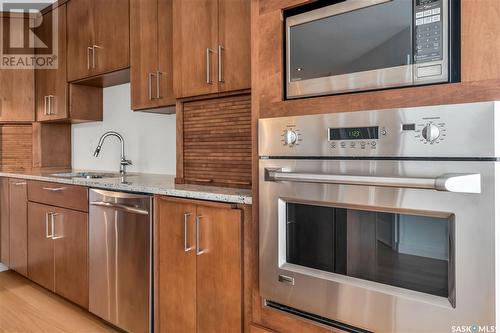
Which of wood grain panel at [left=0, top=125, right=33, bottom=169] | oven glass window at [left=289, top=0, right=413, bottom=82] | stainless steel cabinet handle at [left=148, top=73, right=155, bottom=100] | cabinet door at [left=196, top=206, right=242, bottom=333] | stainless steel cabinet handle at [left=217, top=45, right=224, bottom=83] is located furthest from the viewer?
wood grain panel at [left=0, top=125, right=33, bottom=169]

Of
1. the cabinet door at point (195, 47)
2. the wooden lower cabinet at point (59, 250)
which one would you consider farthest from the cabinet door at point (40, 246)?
the cabinet door at point (195, 47)

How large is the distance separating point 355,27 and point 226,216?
882 mm

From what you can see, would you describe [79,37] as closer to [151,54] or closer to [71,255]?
[151,54]

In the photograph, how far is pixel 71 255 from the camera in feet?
8.03

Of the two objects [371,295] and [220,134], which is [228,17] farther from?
[371,295]

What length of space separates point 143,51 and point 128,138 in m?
0.97

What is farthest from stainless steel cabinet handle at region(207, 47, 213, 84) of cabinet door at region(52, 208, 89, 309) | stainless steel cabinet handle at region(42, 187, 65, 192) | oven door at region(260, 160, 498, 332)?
stainless steel cabinet handle at region(42, 187, 65, 192)

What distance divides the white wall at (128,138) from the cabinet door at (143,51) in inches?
15.5

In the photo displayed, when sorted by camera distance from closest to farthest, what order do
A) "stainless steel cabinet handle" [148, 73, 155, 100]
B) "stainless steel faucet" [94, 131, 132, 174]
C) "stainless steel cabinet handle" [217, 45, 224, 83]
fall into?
"stainless steel cabinet handle" [217, 45, 224, 83], "stainless steel cabinet handle" [148, 73, 155, 100], "stainless steel faucet" [94, 131, 132, 174]

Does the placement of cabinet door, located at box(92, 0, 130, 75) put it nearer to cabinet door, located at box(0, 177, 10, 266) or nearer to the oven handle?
cabinet door, located at box(0, 177, 10, 266)

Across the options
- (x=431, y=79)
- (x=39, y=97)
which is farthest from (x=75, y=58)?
(x=431, y=79)

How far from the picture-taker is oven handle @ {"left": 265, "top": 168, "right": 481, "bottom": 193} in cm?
90

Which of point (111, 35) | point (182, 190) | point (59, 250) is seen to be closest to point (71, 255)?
point (59, 250)

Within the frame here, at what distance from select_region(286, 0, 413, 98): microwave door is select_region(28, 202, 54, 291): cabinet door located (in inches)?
89.2
